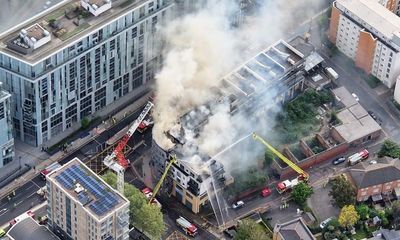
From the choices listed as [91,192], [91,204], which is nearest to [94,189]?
[91,192]

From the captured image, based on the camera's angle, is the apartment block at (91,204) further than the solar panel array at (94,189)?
No

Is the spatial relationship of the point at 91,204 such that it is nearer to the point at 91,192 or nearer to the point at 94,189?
the point at 91,192

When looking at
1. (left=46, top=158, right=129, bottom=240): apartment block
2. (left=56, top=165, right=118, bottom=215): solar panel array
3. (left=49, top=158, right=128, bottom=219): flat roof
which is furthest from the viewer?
(left=49, top=158, right=128, bottom=219): flat roof

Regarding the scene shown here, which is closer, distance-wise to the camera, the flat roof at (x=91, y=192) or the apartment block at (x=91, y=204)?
the apartment block at (x=91, y=204)

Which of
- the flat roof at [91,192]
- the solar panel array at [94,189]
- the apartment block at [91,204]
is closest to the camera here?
the apartment block at [91,204]

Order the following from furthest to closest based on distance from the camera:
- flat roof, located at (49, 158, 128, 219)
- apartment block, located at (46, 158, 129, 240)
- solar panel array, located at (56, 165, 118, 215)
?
flat roof, located at (49, 158, 128, 219) < solar panel array, located at (56, 165, 118, 215) < apartment block, located at (46, 158, 129, 240)

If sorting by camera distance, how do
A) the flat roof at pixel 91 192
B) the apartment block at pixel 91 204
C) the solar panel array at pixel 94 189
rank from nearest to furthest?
the apartment block at pixel 91 204 < the solar panel array at pixel 94 189 < the flat roof at pixel 91 192

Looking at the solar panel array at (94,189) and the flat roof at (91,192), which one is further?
the flat roof at (91,192)
